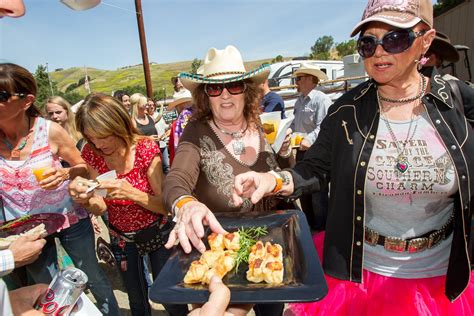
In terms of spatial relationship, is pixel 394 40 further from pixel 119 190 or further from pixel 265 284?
pixel 119 190

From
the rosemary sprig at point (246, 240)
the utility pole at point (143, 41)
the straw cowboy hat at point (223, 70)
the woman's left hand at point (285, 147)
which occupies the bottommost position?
the rosemary sprig at point (246, 240)

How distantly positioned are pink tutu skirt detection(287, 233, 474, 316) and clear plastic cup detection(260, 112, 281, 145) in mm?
984

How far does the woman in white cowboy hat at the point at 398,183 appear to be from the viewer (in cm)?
136

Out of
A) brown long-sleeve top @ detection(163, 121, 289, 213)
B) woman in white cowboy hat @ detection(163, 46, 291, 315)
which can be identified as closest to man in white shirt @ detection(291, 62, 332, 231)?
woman in white cowboy hat @ detection(163, 46, 291, 315)

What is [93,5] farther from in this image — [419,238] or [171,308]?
[419,238]

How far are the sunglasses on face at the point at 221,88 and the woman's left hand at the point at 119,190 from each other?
842mm

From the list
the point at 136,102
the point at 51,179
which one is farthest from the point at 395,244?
the point at 136,102

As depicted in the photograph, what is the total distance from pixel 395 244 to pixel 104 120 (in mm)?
1965

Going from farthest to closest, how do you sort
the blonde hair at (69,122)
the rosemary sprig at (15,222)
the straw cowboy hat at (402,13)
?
the blonde hair at (69,122) → the rosemary sprig at (15,222) → the straw cowboy hat at (402,13)

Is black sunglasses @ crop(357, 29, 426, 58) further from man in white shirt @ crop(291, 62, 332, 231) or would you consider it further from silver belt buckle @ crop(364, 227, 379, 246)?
man in white shirt @ crop(291, 62, 332, 231)

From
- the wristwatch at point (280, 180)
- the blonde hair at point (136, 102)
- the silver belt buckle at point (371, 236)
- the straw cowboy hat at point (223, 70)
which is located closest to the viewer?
the silver belt buckle at point (371, 236)

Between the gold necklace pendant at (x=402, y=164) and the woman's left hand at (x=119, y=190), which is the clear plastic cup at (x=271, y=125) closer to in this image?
the gold necklace pendant at (x=402, y=164)

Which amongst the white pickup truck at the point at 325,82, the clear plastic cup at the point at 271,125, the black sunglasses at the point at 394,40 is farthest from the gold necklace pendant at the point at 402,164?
the white pickup truck at the point at 325,82

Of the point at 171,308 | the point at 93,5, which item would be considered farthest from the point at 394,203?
the point at 93,5
